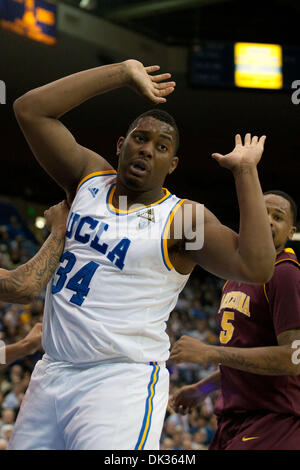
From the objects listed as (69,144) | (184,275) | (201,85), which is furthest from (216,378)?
(201,85)

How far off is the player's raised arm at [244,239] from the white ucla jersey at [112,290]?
0.19m

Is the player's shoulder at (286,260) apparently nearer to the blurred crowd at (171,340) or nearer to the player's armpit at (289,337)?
the player's armpit at (289,337)

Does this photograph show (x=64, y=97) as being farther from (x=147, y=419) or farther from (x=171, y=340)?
(x=171, y=340)

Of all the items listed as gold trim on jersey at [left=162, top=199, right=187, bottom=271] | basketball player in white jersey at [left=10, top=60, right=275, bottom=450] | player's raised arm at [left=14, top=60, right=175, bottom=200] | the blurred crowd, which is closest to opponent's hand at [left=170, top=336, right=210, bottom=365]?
basketball player in white jersey at [left=10, top=60, right=275, bottom=450]

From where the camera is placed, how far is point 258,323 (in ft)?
10.2

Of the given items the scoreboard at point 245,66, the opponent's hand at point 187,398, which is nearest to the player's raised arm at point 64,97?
the opponent's hand at point 187,398

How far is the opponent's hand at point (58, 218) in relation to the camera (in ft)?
8.61

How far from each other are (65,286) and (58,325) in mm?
163

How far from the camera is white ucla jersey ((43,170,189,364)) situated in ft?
7.72

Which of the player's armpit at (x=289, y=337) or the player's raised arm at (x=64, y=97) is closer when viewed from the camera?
the player's raised arm at (x=64, y=97)

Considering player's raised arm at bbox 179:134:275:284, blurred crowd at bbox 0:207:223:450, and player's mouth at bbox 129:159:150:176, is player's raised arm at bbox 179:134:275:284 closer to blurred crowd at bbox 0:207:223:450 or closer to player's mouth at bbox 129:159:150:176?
player's mouth at bbox 129:159:150:176

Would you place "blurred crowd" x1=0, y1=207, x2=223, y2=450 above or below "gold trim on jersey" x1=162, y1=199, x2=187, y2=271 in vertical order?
below

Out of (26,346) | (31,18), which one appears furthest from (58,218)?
(31,18)

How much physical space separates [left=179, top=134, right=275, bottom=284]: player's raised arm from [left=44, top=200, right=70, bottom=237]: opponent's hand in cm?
58
